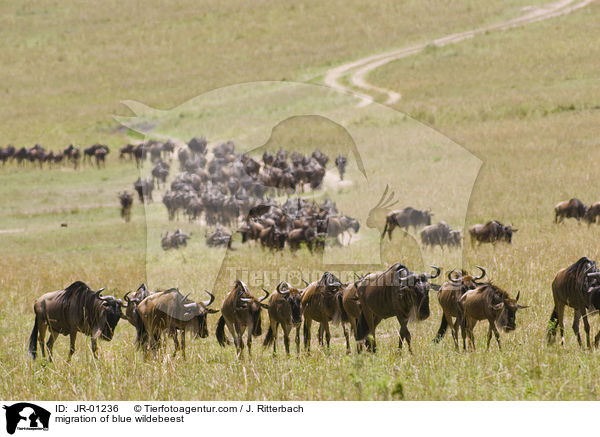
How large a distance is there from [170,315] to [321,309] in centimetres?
132

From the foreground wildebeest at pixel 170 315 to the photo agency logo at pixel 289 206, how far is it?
1.25 meters

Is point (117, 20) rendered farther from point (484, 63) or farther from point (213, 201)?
point (213, 201)

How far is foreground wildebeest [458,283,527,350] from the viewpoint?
21.9 ft

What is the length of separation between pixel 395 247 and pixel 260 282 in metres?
3.92

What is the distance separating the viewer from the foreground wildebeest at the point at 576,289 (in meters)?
6.35

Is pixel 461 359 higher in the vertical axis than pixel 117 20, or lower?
lower

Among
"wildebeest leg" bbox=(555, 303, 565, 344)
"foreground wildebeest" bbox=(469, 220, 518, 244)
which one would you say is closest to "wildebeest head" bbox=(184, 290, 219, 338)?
"wildebeest leg" bbox=(555, 303, 565, 344)

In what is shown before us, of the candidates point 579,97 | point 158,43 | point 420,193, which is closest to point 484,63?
point 579,97

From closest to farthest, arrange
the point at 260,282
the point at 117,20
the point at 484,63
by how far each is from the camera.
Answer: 1. the point at 260,282
2. the point at 484,63
3. the point at 117,20

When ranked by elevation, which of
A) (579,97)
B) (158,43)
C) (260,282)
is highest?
(158,43)

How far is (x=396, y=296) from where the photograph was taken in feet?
21.0

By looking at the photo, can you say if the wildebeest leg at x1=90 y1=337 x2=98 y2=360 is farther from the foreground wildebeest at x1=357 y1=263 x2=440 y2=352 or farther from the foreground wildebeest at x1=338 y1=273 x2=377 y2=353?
the foreground wildebeest at x1=357 y1=263 x2=440 y2=352

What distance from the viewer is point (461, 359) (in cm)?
632

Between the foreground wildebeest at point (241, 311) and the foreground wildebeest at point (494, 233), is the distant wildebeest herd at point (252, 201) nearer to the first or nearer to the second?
the foreground wildebeest at point (494, 233)
